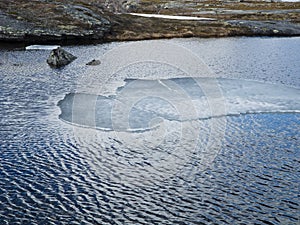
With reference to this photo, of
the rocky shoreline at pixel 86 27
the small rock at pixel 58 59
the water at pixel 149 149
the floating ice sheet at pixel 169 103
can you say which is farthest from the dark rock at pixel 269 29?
the floating ice sheet at pixel 169 103

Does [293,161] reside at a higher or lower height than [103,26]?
lower

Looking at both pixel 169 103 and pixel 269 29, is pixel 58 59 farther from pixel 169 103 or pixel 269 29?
pixel 269 29

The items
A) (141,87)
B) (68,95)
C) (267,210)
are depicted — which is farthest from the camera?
(141,87)

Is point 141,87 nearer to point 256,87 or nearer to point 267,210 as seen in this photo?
point 256,87

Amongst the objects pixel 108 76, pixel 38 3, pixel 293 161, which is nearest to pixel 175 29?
pixel 38 3

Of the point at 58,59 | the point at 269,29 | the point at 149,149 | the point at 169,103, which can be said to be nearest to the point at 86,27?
the point at 58,59

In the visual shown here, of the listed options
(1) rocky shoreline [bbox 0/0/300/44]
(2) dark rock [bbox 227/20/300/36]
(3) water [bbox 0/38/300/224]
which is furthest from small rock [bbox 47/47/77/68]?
(2) dark rock [bbox 227/20/300/36]

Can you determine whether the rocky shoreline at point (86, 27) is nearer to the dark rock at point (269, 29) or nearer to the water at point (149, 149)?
the dark rock at point (269, 29)

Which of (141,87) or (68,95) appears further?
(141,87)

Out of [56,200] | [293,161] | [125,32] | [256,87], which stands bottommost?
[56,200]

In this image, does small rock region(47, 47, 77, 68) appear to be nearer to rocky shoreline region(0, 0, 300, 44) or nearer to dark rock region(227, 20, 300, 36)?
rocky shoreline region(0, 0, 300, 44)
